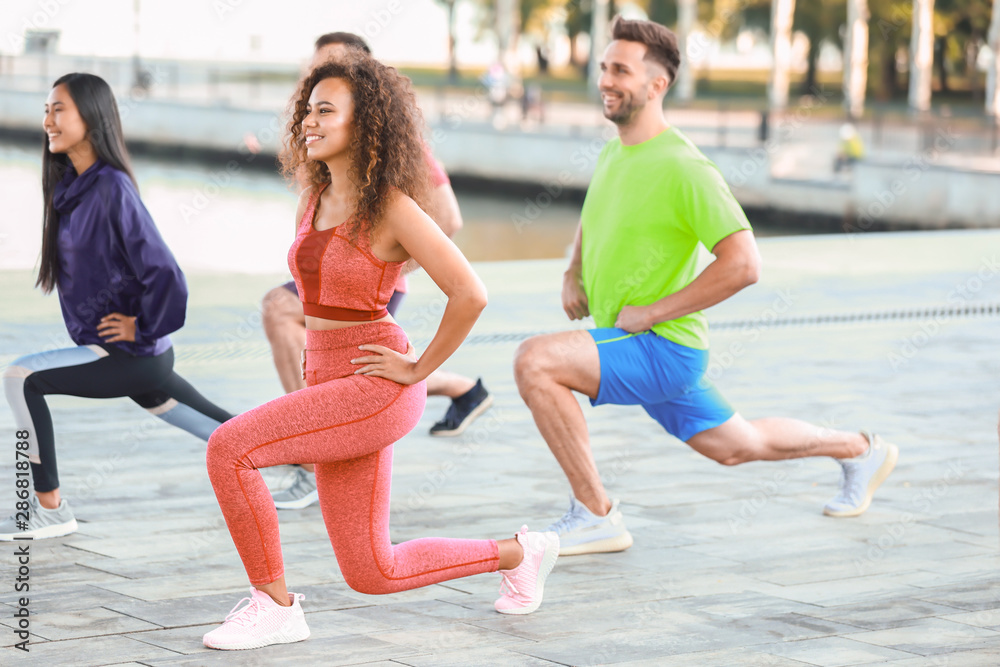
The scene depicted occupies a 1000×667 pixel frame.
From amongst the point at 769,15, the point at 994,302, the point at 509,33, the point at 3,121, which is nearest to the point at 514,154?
the point at 509,33

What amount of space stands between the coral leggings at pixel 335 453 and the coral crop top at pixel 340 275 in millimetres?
54

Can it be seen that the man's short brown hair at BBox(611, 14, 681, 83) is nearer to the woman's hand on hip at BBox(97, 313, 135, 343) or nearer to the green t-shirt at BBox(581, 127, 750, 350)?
the green t-shirt at BBox(581, 127, 750, 350)

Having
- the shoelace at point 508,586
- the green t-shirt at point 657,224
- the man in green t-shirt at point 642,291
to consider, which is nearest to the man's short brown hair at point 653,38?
the man in green t-shirt at point 642,291

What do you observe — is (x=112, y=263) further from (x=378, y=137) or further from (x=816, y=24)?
(x=816, y=24)

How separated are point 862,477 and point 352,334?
7.95 ft

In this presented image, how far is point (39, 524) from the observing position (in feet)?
15.1

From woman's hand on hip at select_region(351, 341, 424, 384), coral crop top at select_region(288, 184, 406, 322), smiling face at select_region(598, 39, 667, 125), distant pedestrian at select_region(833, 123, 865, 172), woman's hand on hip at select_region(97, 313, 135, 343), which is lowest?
distant pedestrian at select_region(833, 123, 865, 172)

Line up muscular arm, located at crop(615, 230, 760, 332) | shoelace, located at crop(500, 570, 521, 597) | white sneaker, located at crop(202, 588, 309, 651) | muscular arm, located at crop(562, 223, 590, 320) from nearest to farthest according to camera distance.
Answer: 1. white sneaker, located at crop(202, 588, 309, 651)
2. shoelace, located at crop(500, 570, 521, 597)
3. muscular arm, located at crop(615, 230, 760, 332)
4. muscular arm, located at crop(562, 223, 590, 320)

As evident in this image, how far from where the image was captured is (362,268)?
3.38m

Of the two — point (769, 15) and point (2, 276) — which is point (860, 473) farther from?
point (769, 15)

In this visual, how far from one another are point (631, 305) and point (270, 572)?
151 centimetres

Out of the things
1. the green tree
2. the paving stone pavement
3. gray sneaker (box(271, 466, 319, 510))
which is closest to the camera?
the paving stone pavement

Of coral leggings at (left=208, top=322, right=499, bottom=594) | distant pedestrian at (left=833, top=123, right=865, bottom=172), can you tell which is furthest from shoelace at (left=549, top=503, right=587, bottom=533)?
distant pedestrian at (left=833, top=123, right=865, bottom=172)

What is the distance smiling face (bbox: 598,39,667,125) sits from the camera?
446 cm
